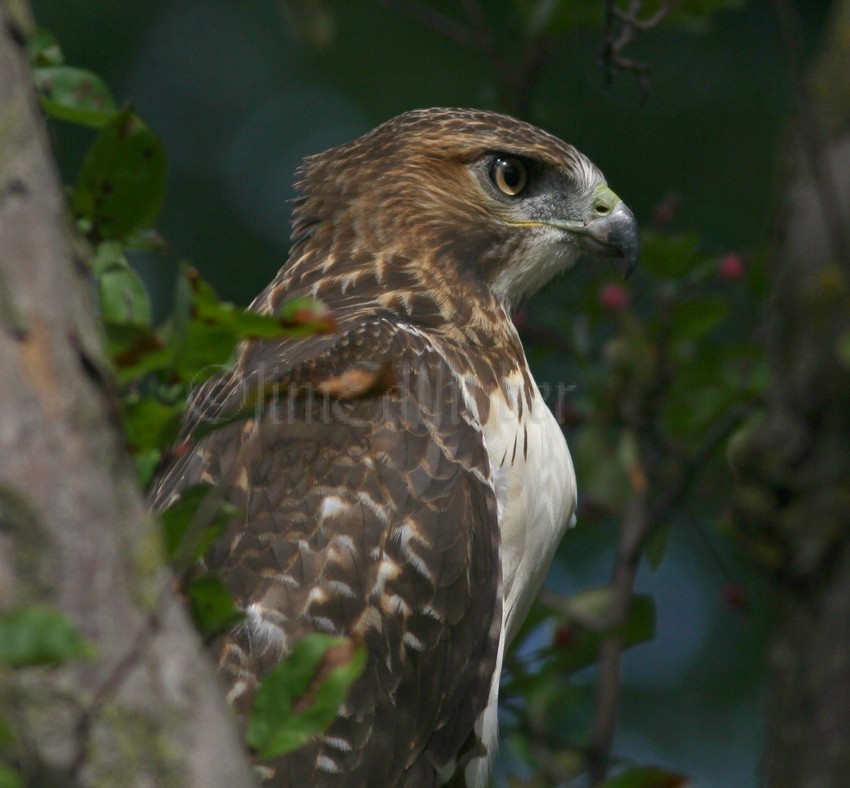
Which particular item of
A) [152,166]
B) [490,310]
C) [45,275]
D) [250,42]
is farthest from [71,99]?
[250,42]

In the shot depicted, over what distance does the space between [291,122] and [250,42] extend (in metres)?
0.91

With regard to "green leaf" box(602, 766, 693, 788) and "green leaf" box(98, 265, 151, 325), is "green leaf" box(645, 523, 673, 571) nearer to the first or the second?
"green leaf" box(602, 766, 693, 788)

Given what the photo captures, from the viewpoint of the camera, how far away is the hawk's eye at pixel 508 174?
3250 mm

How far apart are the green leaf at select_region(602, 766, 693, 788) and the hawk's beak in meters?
1.26

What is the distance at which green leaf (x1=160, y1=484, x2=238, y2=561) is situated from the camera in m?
1.23

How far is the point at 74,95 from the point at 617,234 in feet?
5.71

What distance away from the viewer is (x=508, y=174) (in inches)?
128

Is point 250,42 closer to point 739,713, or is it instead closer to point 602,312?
point 739,713

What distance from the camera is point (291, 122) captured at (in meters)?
9.03

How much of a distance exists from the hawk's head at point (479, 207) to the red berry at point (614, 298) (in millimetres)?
130

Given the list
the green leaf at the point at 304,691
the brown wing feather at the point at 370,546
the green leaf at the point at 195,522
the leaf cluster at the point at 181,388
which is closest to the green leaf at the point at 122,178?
the leaf cluster at the point at 181,388

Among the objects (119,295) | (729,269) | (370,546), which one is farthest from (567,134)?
(119,295)

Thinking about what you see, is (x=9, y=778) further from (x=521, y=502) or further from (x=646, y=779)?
(x=521, y=502)

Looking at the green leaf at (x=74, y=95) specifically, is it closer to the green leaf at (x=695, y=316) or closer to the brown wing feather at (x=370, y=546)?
the brown wing feather at (x=370, y=546)
